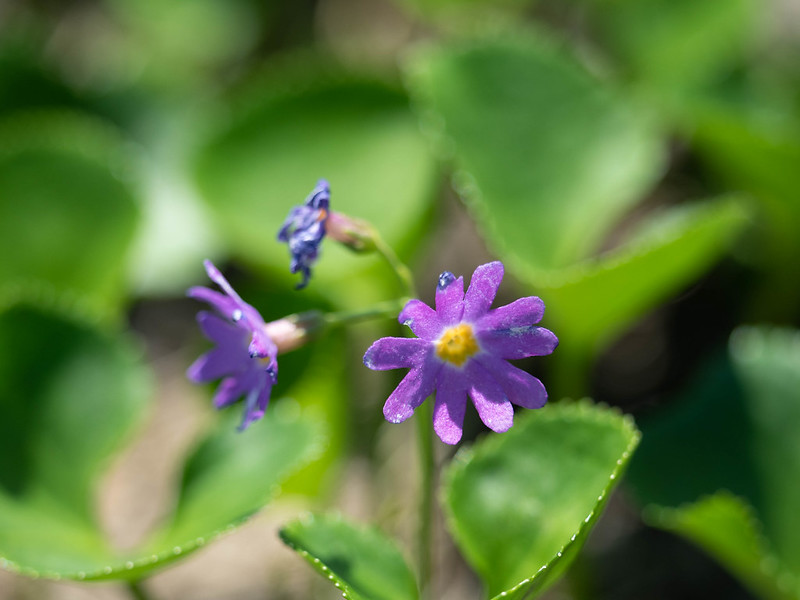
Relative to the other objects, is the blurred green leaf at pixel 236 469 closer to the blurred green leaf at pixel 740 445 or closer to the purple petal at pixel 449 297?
the purple petal at pixel 449 297

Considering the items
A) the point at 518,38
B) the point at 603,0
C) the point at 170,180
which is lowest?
the point at 170,180

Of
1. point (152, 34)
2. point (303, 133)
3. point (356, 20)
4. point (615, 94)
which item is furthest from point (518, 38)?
point (152, 34)

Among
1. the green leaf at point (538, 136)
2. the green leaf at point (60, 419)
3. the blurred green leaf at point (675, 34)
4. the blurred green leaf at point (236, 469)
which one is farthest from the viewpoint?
the blurred green leaf at point (675, 34)

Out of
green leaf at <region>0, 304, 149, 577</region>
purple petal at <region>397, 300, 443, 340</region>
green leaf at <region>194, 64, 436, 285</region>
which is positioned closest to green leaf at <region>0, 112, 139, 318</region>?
green leaf at <region>194, 64, 436, 285</region>

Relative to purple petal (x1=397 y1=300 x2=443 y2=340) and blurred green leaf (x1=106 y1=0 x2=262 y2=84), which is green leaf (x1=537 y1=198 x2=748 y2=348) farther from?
blurred green leaf (x1=106 y1=0 x2=262 y2=84)

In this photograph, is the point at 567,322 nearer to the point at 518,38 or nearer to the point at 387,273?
the point at 387,273

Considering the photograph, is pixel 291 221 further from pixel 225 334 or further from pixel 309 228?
pixel 225 334

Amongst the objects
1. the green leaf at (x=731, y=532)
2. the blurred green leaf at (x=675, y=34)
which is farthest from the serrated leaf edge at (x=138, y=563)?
the blurred green leaf at (x=675, y=34)
